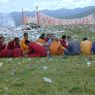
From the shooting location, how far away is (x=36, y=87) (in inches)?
422

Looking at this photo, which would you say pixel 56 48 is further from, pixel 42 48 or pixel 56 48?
pixel 42 48

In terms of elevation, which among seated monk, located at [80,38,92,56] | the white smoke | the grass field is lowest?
the white smoke

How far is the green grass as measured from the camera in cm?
1024

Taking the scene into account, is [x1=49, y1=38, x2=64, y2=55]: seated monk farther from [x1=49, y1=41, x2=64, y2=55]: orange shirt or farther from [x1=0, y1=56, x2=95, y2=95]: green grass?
[x1=0, y1=56, x2=95, y2=95]: green grass

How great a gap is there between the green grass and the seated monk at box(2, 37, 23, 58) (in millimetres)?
4325

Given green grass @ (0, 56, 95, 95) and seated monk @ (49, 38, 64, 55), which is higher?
green grass @ (0, 56, 95, 95)

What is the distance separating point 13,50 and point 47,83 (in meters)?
8.98

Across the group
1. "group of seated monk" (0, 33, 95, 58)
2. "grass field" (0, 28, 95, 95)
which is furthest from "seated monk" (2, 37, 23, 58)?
"grass field" (0, 28, 95, 95)

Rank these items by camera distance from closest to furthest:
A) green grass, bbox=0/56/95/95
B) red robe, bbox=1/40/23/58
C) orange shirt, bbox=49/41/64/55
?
green grass, bbox=0/56/95/95 → red robe, bbox=1/40/23/58 → orange shirt, bbox=49/41/64/55

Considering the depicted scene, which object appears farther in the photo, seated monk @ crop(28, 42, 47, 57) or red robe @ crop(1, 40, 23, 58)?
seated monk @ crop(28, 42, 47, 57)

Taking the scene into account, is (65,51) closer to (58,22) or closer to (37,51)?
(37,51)

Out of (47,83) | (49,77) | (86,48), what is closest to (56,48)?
(86,48)

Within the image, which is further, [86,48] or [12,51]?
[86,48]

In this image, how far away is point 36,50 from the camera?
66.4ft
